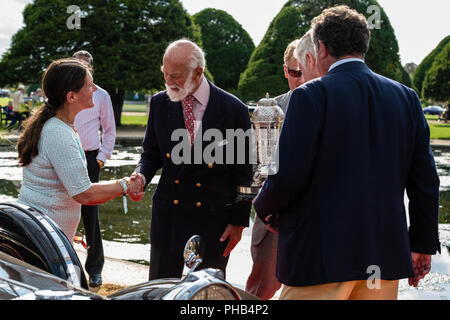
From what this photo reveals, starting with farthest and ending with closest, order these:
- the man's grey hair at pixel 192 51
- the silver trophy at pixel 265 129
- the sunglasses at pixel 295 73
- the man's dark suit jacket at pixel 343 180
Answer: the sunglasses at pixel 295 73, the silver trophy at pixel 265 129, the man's grey hair at pixel 192 51, the man's dark suit jacket at pixel 343 180

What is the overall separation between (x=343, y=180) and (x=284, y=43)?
38433mm

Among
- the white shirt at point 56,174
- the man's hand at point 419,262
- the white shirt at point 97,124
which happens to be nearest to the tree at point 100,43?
the white shirt at point 97,124

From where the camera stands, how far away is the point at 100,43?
2834 cm

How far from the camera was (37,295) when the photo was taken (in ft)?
6.70

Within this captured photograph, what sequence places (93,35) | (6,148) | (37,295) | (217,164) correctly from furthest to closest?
(93,35), (6,148), (217,164), (37,295)

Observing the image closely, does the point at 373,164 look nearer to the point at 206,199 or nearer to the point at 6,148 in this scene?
the point at 206,199

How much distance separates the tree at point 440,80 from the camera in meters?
45.4

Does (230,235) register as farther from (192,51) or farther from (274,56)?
(274,56)

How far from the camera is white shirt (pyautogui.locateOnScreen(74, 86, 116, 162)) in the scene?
5.27 metres

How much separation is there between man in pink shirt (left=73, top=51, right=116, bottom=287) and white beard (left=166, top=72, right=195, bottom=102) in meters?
1.78

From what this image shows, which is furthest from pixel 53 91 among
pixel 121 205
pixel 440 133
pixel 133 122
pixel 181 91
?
pixel 133 122

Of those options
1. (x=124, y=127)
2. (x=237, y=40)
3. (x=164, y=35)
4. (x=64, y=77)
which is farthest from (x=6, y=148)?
(x=237, y=40)

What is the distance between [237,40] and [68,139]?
178ft

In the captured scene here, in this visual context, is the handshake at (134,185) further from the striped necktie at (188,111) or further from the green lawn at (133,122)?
the green lawn at (133,122)
